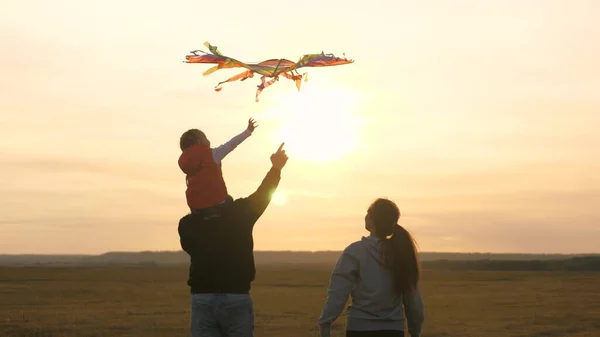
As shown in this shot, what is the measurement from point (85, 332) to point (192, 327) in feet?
69.7

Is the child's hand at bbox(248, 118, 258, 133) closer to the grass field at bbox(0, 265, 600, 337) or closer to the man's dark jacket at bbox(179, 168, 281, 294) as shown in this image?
the man's dark jacket at bbox(179, 168, 281, 294)

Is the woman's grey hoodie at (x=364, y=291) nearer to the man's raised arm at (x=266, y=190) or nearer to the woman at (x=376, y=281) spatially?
the woman at (x=376, y=281)

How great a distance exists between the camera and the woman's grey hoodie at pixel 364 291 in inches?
259

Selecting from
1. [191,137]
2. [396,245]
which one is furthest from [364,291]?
[191,137]

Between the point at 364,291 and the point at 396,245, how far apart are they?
1.47 ft

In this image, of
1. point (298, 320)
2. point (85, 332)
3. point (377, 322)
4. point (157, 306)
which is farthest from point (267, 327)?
point (377, 322)

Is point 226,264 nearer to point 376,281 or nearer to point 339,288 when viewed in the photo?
point 339,288

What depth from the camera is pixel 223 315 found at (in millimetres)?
5770

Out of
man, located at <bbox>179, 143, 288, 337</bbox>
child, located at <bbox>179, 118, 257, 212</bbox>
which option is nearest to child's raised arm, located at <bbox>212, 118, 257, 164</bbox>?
child, located at <bbox>179, 118, 257, 212</bbox>

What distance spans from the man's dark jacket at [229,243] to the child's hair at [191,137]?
1.67 ft

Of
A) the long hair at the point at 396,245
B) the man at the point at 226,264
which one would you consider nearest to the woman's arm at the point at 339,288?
A: the long hair at the point at 396,245

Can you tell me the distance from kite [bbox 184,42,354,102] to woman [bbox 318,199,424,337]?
169 cm

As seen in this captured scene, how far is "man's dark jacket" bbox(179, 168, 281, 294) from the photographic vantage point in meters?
5.81

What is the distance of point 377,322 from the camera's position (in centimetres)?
661
